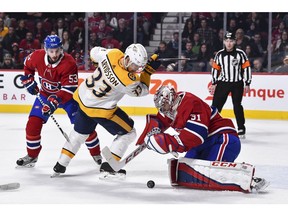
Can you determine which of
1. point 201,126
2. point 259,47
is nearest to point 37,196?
point 201,126

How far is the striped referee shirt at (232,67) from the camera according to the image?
6.91 meters

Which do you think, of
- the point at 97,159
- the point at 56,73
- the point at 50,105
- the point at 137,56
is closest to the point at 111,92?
the point at 137,56

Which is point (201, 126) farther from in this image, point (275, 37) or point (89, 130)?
point (275, 37)

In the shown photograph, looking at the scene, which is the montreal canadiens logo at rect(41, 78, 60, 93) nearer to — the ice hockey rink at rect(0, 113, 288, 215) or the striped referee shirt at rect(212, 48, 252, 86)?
the ice hockey rink at rect(0, 113, 288, 215)

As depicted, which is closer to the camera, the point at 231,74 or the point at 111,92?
the point at 111,92

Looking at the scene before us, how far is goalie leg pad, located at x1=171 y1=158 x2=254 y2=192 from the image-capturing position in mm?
3861

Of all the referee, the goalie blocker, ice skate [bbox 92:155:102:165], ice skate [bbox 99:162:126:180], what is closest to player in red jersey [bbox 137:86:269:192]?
the goalie blocker

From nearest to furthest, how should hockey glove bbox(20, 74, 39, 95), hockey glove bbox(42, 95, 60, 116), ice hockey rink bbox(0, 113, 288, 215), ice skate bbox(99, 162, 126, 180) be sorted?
ice hockey rink bbox(0, 113, 288, 215) < ice skate bbox(99, 162, 126, 180) < hockey glove bbox(42, 95, 60, 116) < hockey glove bbox(20, 74, 39, 95)

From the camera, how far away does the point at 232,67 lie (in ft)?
22.6

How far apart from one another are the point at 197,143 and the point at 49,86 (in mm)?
1405

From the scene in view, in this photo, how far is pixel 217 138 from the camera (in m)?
4.05

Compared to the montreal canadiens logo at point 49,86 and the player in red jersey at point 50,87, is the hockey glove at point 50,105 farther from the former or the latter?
the montreal canadiens logo at point 49,86

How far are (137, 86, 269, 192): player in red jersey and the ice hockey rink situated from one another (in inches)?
2.6

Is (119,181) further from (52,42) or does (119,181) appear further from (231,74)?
(231,74)
